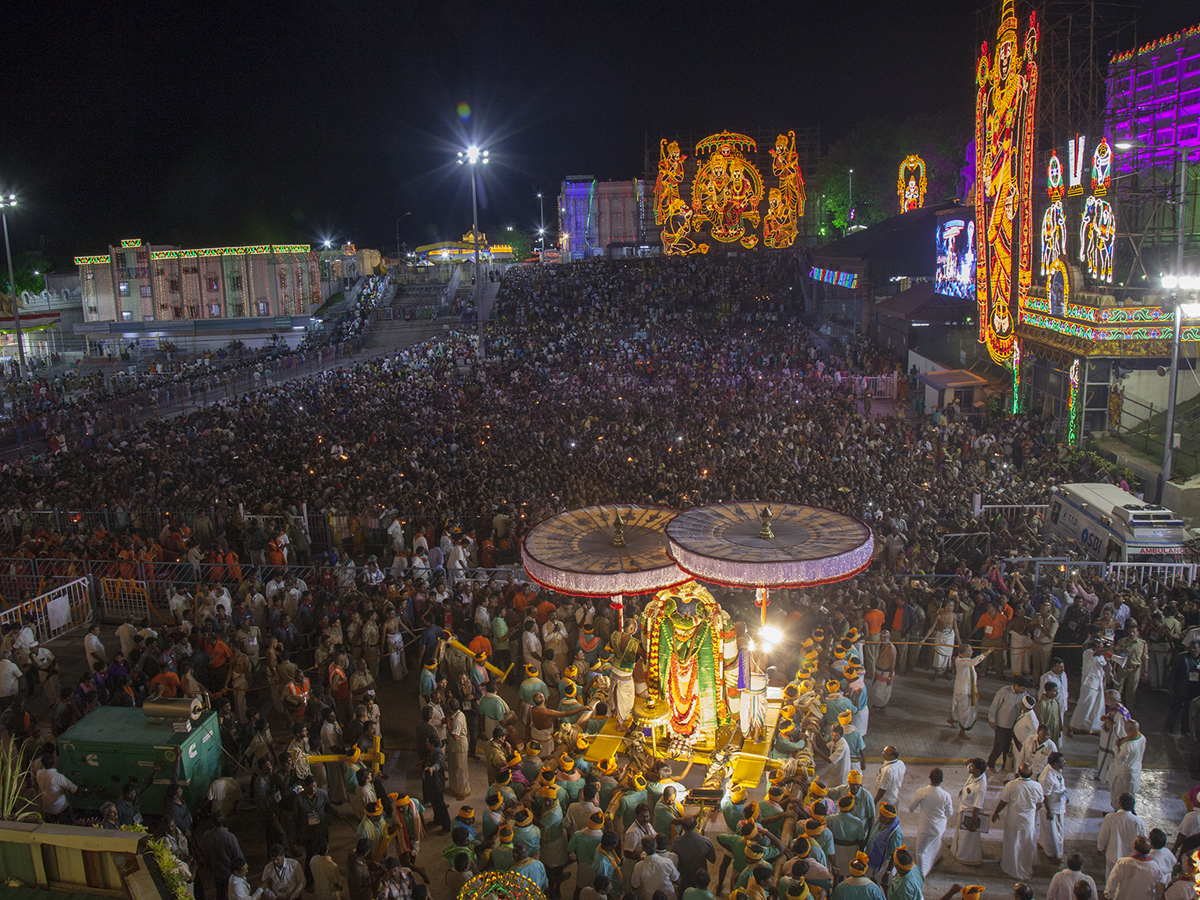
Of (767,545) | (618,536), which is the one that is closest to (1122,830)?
(767,545)

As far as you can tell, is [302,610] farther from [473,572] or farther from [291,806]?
[291,806]

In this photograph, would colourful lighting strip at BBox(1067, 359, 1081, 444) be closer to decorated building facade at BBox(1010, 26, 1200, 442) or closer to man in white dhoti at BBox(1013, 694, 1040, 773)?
decorated building facade at BBox(1010, 26, 1200, 442)

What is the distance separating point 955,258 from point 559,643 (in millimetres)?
22067

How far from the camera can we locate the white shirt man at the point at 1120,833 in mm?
6473

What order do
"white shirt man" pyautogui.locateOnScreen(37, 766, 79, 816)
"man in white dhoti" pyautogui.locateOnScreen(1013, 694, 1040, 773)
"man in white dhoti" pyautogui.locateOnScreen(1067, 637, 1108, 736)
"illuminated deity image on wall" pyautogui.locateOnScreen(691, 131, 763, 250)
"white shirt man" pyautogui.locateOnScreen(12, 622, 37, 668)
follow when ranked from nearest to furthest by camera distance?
"white shirt man" pyautogui.locateOnScreen(37, 766, 79, 816)
"man in white dhoti" pyautogui.locateOnScreen(1013, 694, 1040, 773)
"man in white dhoti" pyautogui.locateOnScreen(1067, 637, 1108, 736)
"white shirt man" pyautogui.locateOnScreen(12, 622, 37, 668)
"illuminated deity image on wall" pyautogui.locateOnScreen(691, 131, 763, 250)

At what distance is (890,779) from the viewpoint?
7.27 metres

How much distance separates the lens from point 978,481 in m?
14.6

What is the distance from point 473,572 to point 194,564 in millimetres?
4100

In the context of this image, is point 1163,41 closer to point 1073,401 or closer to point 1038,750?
point 1073,401

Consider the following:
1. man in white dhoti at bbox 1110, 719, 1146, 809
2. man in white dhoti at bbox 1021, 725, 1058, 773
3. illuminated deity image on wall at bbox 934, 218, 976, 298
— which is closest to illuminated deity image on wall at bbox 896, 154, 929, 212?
illuminated deity image on wall at bbox 934, 218, 976, 298

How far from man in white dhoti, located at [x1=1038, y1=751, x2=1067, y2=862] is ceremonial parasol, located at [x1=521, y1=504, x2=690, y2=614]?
3.41m

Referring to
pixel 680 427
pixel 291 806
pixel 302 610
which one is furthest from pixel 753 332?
pixel 291 806

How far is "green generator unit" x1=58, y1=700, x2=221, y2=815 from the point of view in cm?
785

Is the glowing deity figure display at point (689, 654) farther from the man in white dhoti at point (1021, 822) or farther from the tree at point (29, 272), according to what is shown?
the tree at point (29, 272)
